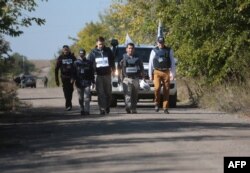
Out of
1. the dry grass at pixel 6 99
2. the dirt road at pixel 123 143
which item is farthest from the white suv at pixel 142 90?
the dirt road at pixel 123 143

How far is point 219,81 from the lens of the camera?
909 inches

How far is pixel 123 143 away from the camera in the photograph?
1220cm

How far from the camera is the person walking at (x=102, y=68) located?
18.5m

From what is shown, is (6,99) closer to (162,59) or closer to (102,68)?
(102,68)

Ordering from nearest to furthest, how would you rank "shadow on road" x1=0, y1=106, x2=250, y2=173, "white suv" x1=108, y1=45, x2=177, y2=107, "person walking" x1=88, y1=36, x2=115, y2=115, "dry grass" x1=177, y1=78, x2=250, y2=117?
"shadow on road" x1=0, y1=106, x2=250, y2=173 < "person walking" x1=88, y1=36, x2=115, y2=115 < "dry grass" x1=177, y1=78, x2=250, y2=117 < "white suv" x1=108, y1=45, x2=177, y2=107

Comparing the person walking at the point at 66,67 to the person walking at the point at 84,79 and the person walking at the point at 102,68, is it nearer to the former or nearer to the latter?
the person walking at the point at 84,79

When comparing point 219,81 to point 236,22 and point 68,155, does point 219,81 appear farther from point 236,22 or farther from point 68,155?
point 68,155

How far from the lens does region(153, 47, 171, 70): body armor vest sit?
18.4 meters

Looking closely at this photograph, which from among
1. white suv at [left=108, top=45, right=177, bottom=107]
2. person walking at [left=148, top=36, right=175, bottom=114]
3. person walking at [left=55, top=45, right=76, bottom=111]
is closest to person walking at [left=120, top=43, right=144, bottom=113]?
person walking at [left=148, top=36, right=175, bottom=114]

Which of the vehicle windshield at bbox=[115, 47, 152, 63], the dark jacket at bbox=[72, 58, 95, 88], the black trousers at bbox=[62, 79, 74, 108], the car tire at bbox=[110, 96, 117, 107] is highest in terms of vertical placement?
the vehicle windshield at bbox=[115, 47, 152, 63]

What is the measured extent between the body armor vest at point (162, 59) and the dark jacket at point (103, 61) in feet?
3.89

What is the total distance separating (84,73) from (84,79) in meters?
0.16

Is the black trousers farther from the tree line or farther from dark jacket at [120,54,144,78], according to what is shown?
the tree line

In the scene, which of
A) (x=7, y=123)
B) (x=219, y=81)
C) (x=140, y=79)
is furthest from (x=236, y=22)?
(x=7, y=123)
